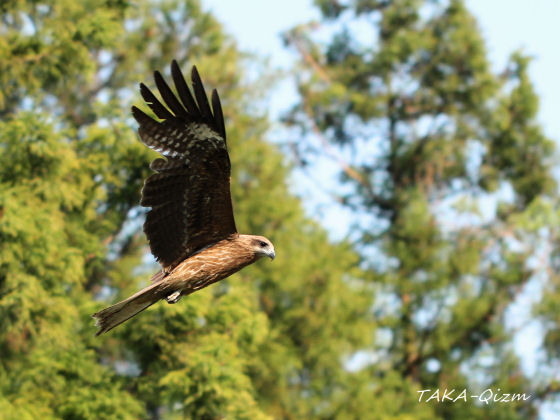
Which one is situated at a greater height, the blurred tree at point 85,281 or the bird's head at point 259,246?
the blurred tree at point 85,281

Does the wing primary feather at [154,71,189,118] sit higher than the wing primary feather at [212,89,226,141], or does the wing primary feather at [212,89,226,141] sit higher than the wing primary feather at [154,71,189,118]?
the wing primary feather at [154,71,189,118]

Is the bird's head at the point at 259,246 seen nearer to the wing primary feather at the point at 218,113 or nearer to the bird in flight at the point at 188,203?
the bird in flight at the point at 188,203

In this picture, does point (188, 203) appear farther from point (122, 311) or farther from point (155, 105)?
point (122, 311)

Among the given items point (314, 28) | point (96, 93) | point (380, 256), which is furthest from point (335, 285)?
point (314, 28)

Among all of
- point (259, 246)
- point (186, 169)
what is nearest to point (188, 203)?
point (186, 169)

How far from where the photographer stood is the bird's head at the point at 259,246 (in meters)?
6.93

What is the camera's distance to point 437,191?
22453 millimetres

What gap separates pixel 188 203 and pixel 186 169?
0.93 feet

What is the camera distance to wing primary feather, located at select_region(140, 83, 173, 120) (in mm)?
6258

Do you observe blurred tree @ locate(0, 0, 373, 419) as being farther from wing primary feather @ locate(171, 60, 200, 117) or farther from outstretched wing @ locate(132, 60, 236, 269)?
wing primary feather @ locate(171, 60, 200, 117)

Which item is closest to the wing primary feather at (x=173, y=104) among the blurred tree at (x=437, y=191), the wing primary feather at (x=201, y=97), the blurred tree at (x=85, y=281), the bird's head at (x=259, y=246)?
the wing primary feather at (x=201, y=97)

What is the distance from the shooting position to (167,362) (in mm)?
10500

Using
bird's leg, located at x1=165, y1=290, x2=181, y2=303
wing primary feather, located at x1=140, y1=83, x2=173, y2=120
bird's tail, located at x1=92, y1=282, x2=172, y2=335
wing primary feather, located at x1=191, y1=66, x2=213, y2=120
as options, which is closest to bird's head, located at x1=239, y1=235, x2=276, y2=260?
bird's leg, located at x1=165, y1=290, x2=181, y2=303

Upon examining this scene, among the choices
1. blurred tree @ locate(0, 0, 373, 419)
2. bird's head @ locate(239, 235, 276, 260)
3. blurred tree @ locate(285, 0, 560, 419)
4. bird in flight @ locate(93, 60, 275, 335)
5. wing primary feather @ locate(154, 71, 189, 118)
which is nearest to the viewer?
wing primary feather @ locate(154, 71, 189, 118)
